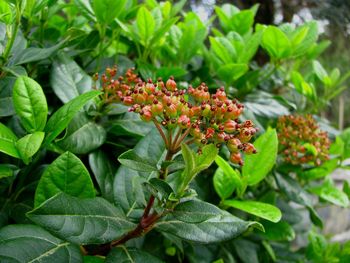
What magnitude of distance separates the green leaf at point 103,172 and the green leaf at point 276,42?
0.58 meters

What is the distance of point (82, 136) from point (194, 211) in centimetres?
31

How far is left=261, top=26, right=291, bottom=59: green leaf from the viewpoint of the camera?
1196mm

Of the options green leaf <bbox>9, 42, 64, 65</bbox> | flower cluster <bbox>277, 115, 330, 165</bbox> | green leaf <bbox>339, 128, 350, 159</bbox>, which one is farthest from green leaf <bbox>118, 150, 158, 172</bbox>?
green leaf <bbox>339, 128, 350, 159</bbox>

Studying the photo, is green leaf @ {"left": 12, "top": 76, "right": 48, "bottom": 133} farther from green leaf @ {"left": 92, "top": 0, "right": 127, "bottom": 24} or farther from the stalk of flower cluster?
green leaf @ {"left": 92, "top": 0, "right": 127, "bottom": 24}

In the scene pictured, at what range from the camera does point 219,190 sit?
102 cm

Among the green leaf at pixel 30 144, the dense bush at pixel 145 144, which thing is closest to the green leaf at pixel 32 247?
the dense bush at pixel 145 144

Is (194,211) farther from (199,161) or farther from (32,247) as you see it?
(32,247)

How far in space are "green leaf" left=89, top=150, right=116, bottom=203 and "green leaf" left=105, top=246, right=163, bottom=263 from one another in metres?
0.14

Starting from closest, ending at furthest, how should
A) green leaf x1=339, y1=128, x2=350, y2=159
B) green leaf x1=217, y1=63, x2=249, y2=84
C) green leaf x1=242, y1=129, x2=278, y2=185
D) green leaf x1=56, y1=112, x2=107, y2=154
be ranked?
green leaf x1=56, y1=112, x2=107, y2=154 → green leaf x1=242, y1=129, x2=278, y2=185 → green leaf x1=217, y1=63, x2=249, y2=84 → green leaf x1=339, y1=128, x2=350, y2=159

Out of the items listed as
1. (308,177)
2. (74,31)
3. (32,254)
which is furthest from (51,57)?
(308,177)

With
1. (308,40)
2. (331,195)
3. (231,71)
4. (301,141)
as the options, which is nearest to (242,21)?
(308,40)

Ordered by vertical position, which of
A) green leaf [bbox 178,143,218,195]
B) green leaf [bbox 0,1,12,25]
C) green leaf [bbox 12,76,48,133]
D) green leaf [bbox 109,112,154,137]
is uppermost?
green leaf [bbox 0,1,12,25]

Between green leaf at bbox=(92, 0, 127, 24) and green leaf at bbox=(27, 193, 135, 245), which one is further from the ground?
green leaf at bbox=(92, 0, 127, 24)

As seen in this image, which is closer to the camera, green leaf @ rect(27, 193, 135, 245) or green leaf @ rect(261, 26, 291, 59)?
green leaf @ rect(27, 193, 135, 245)
